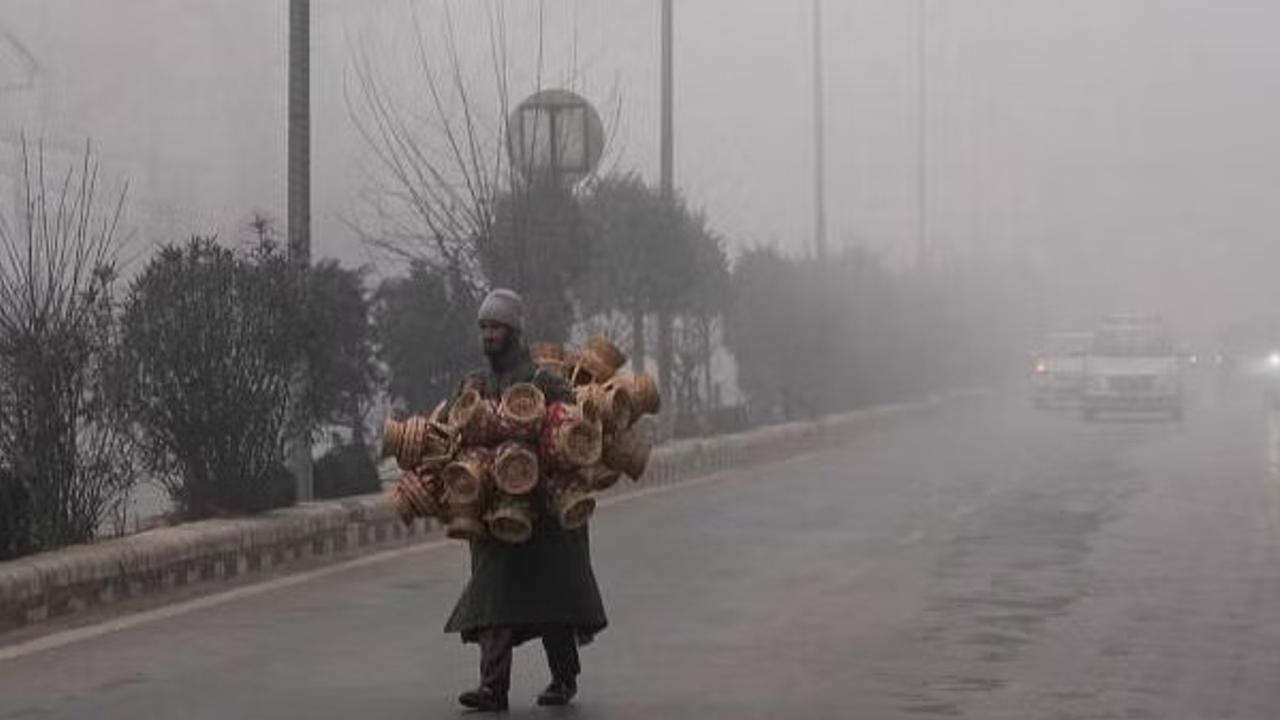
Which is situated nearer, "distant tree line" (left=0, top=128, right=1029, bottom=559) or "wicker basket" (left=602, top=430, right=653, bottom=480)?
"wicker basket" (left=602, top=430, right=653, bottom=480)

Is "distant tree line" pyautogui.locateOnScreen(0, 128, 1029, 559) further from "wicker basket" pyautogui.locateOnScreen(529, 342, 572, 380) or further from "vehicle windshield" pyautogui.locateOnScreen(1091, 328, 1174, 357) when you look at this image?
"vehicle windshield" pyautogui.locateOnScreen(1091, 328, 1174, 357)

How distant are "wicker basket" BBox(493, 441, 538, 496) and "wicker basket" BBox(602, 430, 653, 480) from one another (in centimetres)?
41

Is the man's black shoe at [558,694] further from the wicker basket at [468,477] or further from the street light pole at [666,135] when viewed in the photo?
the street light pole at [666,135]

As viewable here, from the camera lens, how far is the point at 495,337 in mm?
8539

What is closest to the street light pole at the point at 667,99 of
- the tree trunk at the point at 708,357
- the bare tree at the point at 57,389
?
the tree trunk at the point at 708,357

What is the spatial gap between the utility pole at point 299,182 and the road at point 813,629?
4.11 feet

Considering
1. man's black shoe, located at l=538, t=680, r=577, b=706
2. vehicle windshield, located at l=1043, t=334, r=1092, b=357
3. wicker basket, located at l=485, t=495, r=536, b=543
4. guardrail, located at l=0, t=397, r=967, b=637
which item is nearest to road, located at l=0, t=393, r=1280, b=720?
man's black shoe, located at l=538, t=680, r=577, b=706

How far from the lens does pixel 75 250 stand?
14141mm

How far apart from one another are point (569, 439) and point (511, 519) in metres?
0.37

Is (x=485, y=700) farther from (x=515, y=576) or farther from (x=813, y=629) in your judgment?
(x=813, y=629)

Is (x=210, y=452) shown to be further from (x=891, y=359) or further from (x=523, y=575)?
(x=891, y=359)

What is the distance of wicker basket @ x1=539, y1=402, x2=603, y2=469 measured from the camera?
827 cm

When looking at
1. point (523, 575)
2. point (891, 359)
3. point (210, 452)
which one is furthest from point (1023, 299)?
point (523, 575)

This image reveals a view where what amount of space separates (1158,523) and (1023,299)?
52927 mm
